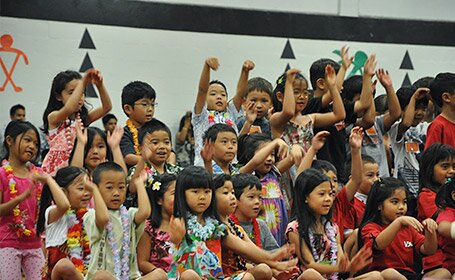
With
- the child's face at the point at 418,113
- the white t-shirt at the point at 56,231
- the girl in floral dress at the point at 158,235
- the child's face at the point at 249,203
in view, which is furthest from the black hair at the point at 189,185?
the child's face at the point at 418,113

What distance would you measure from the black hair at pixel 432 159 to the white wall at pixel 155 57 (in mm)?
4874

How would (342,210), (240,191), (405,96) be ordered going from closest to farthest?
1. (240,191)
2. (342,210)
3. (405,96)

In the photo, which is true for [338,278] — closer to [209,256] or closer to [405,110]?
[209,256]

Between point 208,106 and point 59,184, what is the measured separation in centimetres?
192

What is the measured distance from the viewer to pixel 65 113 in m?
7.55

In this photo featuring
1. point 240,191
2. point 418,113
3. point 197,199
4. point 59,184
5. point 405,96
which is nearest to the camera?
point 197,199

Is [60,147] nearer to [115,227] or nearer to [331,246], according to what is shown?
[115,227]

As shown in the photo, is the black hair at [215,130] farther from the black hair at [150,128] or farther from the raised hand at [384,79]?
the raised hand at [384,79]

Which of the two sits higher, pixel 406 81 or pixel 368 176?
pixel 406 81

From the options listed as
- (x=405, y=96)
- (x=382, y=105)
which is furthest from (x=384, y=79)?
(x=382, y=105)

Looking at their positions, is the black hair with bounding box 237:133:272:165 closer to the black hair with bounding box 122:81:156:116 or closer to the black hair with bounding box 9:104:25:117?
the black hair with bounding box 122:81:156:116

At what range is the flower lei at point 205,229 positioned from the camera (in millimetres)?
6535

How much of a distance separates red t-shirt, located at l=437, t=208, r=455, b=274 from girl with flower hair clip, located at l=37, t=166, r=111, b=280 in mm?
2421

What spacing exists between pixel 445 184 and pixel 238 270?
167 cm
